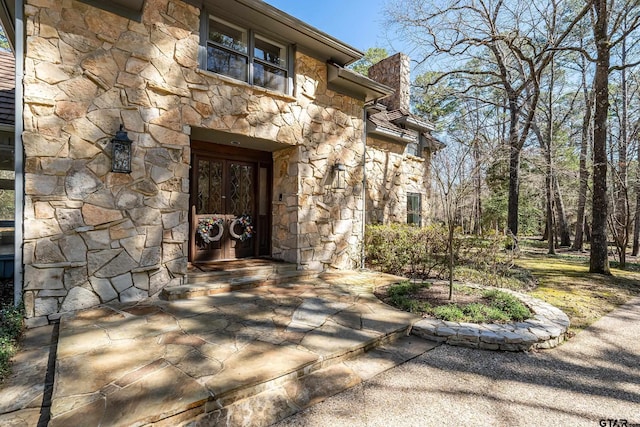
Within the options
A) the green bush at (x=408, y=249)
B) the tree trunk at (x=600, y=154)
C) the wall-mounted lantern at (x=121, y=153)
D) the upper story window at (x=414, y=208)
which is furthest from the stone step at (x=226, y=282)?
the tree trunk at (x=600, y=154)

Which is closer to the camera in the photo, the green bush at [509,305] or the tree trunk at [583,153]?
the green bush at [509,305]

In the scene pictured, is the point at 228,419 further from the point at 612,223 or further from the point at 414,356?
the point at 612,223

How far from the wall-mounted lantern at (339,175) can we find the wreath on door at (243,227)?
75.0 inches

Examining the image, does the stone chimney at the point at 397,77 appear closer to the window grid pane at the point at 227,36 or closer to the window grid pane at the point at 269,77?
the window grid pane at the point at 269,77

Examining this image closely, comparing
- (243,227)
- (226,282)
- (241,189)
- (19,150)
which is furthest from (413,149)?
(19,150)

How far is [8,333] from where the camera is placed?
2.87 meters

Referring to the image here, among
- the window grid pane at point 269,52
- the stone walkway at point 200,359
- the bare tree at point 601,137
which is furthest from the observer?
the bare tree at point 601,137

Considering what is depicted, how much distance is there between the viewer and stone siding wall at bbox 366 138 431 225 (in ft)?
26.0

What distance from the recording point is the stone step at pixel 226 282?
13.2 ft

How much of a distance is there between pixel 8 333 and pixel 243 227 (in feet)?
11.4

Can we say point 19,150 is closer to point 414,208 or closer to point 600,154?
point 414,208

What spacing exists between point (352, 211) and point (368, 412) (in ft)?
14.9

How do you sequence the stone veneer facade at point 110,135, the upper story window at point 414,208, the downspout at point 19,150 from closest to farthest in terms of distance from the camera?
1. the downspout at point 19,150
2. the stone veneer facade at point 110,135
3. the upper story window at point 414,208

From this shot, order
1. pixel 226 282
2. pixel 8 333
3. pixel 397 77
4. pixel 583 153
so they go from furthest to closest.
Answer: pixel 583 153
pixel 397 77
pixel 226 282
pixel 8 333
